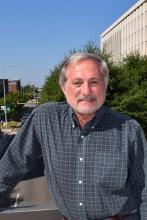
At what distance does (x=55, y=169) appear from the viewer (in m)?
2.46

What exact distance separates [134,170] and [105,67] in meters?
0.55

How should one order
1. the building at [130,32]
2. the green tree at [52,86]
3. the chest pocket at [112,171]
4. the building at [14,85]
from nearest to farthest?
the chest pocket at [112,171], the green tree at [52,86], the building at [130,32], the building at [14,85]

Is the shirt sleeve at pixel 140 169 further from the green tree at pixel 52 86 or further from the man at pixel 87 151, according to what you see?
the green tree at pixel 52 86

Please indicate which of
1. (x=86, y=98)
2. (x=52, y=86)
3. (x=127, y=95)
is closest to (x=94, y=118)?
(x=86, y=98)

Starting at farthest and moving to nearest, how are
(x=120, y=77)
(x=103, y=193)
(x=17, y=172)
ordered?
(x=120, y=77)
(x=17, y=172)
(x=103, y=193)

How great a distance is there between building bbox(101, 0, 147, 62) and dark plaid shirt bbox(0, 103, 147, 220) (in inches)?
2266

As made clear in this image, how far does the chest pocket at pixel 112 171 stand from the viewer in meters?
2.36

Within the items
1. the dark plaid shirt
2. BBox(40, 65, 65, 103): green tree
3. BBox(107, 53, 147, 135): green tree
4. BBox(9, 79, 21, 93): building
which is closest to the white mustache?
the dark plaid shirt

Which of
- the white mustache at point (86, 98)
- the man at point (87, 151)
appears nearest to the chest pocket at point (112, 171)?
the man at point (87, 151)

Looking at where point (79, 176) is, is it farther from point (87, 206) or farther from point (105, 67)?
point (105, 67)

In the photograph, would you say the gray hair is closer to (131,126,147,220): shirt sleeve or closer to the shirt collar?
the shirt collar

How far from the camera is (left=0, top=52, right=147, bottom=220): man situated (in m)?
2.38

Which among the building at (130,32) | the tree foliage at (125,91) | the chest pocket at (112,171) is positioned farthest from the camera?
the building at (130,32)

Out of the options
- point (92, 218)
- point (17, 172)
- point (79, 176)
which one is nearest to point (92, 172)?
point (79, 176)
